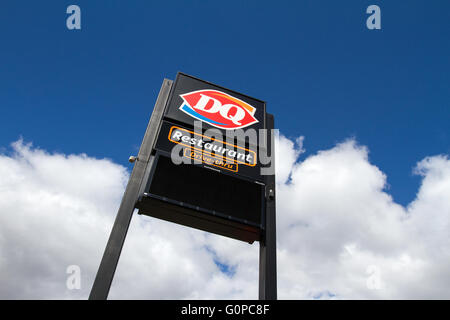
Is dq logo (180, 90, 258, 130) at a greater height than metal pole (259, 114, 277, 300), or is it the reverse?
dq logo (180, 90, 258, 130)

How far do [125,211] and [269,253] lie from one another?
9.87 ft

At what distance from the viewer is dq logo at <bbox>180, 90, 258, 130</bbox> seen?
754 centimetres

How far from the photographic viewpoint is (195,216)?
18.4 feet

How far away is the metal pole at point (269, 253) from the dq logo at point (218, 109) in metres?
1.91

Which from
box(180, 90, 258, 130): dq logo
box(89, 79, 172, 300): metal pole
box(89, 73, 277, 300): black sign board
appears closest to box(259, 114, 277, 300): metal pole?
box(89, 73, 277, 300): black sign board

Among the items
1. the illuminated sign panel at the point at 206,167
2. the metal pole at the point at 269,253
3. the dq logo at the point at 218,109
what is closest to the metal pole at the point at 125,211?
the illuminated sign panel at the point at 206,167

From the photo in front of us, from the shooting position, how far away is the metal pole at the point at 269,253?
5.41 metres

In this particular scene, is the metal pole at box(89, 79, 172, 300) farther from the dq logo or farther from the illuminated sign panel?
the dq logo

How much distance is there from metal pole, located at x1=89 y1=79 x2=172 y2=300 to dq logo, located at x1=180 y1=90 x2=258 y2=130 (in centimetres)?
76

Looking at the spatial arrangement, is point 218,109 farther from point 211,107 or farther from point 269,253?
point 269,253

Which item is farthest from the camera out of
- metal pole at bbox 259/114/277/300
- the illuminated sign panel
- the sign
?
the sign
